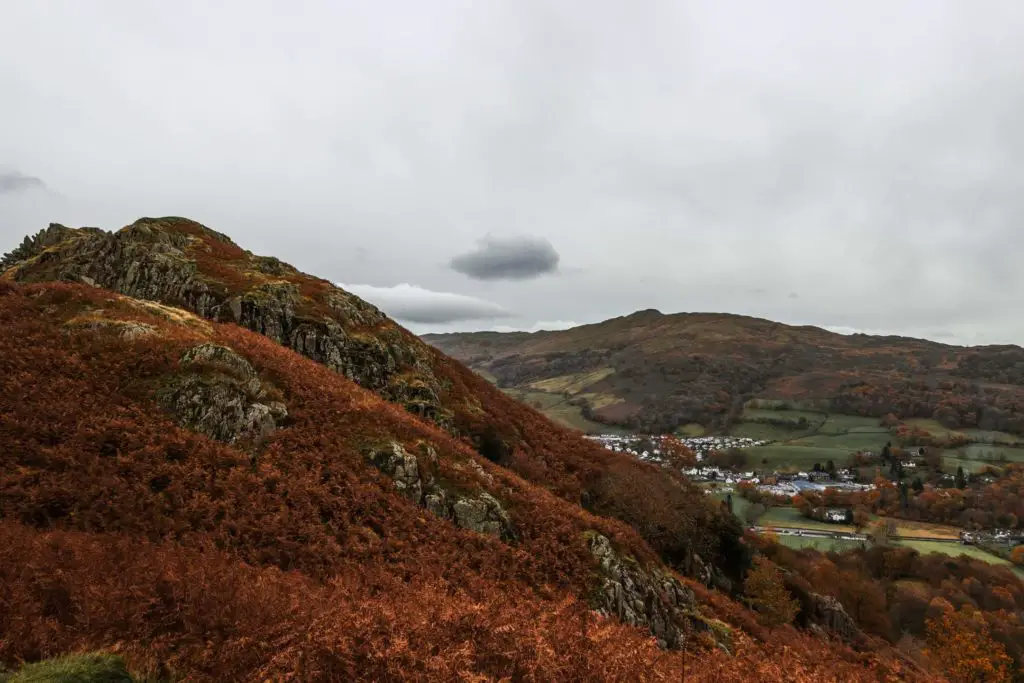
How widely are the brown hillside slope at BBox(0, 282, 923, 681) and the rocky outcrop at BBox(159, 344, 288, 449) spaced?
9 centimetres

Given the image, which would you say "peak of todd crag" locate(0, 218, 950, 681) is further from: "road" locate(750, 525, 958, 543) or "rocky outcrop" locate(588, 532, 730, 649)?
"road" locate(750, 525, 958, 543)

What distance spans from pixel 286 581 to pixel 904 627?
9245 cm

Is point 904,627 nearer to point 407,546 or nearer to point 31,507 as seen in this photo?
point 407,546

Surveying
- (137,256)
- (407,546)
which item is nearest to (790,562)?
(407,546)

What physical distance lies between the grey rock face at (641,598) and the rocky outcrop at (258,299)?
16.4 m

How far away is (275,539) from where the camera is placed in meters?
14.5

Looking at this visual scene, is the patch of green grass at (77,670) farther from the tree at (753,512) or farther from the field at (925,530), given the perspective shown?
the field at (925,530)

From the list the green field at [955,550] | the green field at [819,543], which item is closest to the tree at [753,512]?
the green field at [819,543]

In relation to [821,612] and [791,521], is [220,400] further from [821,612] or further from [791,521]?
[791,521]

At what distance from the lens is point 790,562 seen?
53.6m

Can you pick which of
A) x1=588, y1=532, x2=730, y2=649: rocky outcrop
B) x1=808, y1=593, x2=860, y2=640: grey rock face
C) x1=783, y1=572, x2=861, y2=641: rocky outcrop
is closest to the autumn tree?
x1=808, y1=593, x2=860, y2=640: grey rock face

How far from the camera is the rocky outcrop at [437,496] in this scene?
19797 millimetres

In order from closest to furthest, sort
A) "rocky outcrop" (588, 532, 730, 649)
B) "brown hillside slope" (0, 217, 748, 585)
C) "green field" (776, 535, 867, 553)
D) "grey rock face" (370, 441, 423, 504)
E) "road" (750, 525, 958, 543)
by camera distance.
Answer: "grey rock face" (370, 441, 423, 504) → "rocky outcrop" (588, 532, 730, 649) → "brown hillside slope" (0, 217, 748, 585) → "green field" (776, 535, 867, 553) → "road" (750, 525, 958, 543)

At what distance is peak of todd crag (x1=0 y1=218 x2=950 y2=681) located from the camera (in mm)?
8461
